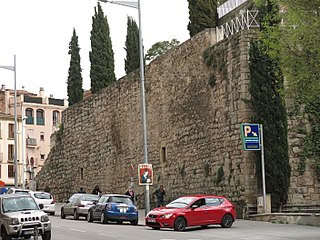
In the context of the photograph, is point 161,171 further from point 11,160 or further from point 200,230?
point 11,160

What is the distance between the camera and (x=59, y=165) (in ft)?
175

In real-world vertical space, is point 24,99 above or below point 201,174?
above

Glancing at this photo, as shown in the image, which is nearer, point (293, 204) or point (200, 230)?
point (200, 230)

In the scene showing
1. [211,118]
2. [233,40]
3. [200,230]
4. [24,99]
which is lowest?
[200,230]

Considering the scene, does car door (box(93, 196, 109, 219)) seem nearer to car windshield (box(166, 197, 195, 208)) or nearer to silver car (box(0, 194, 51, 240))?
car windshield (box(166, 197, 195, 208))

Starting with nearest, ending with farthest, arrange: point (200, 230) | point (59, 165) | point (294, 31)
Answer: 1. point (294, 31)
2. point (200, 230)
3. point (59, 165)

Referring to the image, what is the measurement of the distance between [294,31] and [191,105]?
1302cm

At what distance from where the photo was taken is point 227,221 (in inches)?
1011

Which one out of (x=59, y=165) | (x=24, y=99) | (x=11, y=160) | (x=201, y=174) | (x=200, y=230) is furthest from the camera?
(x=24, y=99)

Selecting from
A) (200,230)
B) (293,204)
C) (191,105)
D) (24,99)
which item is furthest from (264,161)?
(24,99)

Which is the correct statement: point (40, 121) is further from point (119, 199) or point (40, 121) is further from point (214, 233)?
point (214, 233)

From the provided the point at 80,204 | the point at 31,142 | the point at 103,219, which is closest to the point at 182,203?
the point at 103,219

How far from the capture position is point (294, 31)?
21406mm

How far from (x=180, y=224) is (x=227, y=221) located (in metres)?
1.98
